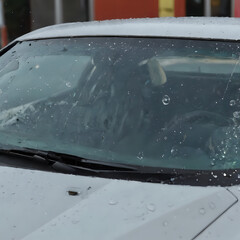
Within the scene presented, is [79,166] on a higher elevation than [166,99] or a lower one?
→ lower

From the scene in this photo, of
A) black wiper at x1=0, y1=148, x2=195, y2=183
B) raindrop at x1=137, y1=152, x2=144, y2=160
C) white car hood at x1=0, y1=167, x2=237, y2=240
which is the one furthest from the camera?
raindrop at x1=137, y1=152, x2=144, y2=160

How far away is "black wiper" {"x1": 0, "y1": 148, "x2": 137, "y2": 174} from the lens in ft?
7.93

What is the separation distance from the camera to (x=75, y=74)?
3020 millimetres

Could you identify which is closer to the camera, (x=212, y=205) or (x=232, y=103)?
(x=212, y=205)

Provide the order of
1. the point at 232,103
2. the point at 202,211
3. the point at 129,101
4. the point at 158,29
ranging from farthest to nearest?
the point at 158,29 → the point at 129,101 → the point at 232,103 → the point at 202,211

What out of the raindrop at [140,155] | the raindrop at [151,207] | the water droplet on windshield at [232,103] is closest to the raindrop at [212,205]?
the raindrop at [151,207]

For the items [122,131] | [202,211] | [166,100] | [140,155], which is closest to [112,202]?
[202,211]

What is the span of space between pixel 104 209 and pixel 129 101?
723 mm

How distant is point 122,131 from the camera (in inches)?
103

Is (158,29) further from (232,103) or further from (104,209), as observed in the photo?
(104,209)

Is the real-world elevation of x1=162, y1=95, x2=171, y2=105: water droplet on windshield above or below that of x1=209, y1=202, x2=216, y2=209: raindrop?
above

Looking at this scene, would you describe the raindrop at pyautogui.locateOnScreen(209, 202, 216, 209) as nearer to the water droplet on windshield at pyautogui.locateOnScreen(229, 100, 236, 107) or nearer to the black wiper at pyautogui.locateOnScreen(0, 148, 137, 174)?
the black wiper at pyautogui.locateOnScreen(0, 148, 137, 174)

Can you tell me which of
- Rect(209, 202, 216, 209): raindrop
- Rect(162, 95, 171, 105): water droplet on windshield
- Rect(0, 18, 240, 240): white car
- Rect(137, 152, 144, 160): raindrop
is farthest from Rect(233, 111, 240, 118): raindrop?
Rect(209, 202, 216, 209): raindrop

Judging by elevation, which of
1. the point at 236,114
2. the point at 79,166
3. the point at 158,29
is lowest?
the point at 79,166
